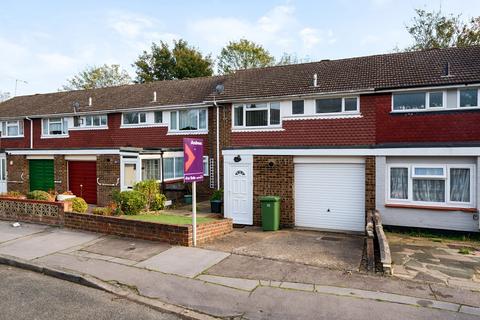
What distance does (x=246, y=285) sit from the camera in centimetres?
621

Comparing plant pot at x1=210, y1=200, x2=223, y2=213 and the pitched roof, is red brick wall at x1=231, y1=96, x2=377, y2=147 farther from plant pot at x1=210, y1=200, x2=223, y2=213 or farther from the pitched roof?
plant pot at x1=210, y1=200, x2=223, y2=213

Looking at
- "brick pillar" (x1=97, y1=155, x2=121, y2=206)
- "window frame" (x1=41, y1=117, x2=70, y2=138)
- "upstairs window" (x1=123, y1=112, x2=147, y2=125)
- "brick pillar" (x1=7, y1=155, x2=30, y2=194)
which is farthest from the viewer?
"window frame" (x1=41, y1=117, x2=70, y2=138)

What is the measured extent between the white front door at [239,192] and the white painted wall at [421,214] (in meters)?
4.01

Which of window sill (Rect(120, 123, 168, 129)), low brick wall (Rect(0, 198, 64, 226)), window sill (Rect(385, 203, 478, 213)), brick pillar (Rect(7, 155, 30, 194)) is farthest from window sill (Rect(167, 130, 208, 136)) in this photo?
window sill (Rect(385, 203, 478, 213))

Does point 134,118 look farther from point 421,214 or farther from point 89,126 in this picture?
point 421,214

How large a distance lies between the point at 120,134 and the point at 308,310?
16.2m

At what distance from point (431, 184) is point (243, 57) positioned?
30314 mm

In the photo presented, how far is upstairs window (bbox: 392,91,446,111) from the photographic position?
36.9 feet

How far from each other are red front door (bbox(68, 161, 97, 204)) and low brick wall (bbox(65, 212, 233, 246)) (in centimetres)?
546

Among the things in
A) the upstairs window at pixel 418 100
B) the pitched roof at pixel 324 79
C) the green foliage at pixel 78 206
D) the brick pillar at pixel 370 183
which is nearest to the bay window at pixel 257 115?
the pitched roof at pixel 324 79

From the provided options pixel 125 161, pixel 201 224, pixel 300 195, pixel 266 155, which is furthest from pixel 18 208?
pixel 300 195

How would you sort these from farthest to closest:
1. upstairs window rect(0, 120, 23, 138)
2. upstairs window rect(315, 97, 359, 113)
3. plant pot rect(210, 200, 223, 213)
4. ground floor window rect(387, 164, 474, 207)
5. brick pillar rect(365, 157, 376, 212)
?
upstairs window rect(0, 120, 23, 138) → plant pot rect(210, 200, 223, 213) → upstairs window rect(315, 97, 359, 113) → brick pillar rect(365, 157, 376, 212) → ground floor window rect(387, 164, 474, 207)

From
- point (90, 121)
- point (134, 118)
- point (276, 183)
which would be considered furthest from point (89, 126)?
point (276, 183)

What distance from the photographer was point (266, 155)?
12188 mm
